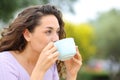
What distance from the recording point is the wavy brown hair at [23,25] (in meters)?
2.58

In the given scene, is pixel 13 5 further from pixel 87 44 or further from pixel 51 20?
pixel 87 44

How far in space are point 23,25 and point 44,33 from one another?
0.64 feet

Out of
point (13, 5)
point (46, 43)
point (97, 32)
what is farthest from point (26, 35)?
point (97, 32)

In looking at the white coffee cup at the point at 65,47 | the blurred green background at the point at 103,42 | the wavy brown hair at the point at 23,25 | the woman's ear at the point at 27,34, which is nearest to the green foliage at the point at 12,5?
the wavy brown hair at the point at 23,25

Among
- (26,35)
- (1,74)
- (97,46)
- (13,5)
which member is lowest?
(1,74)

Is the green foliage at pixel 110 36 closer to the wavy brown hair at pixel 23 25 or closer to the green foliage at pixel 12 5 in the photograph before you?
the green foliage at pixel 12 5

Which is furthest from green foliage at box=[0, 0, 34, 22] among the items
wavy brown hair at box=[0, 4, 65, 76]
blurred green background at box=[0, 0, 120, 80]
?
blurred green background at box=[0, 0, 120, 80]

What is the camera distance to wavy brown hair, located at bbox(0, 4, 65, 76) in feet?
8.45

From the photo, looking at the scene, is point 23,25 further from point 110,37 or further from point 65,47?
point 110,37

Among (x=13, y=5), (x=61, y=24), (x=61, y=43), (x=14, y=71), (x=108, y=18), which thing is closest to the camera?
(x=61, y=43)

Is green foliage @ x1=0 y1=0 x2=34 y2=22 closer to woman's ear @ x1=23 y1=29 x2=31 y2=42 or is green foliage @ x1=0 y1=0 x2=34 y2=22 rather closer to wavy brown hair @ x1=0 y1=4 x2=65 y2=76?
wavy brown hair @ x1=0 y1=4 x2=65 y2=76

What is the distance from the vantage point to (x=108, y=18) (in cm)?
2569

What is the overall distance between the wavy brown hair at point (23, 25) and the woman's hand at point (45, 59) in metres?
0.25

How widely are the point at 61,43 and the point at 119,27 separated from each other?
70.9ft
